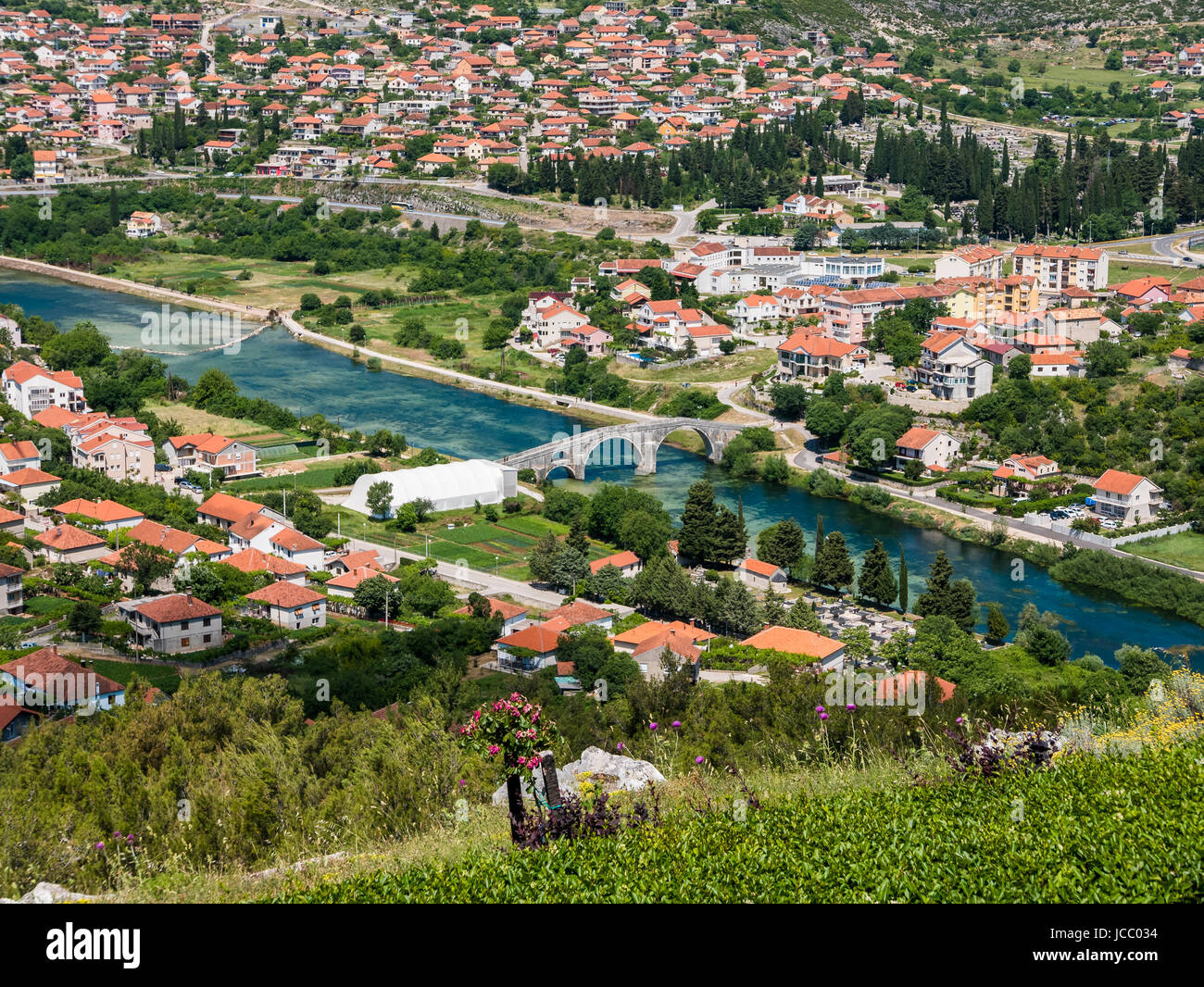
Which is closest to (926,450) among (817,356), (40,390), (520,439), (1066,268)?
(817,356)

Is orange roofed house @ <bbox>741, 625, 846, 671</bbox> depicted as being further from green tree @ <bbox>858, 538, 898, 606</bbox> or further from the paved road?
the paved road

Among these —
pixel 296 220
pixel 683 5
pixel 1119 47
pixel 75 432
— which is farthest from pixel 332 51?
pixel 75 432

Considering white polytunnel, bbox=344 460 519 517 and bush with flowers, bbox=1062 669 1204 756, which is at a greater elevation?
bush with flowers, bbox=1062 669 1204 756

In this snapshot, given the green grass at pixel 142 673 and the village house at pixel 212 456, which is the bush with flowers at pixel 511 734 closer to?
the green grass at pixel 142 673

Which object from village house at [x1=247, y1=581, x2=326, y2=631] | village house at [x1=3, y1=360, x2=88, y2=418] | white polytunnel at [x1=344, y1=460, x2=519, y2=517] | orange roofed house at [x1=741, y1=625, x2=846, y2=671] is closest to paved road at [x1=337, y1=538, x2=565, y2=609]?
white polytunnel at [x1=344, y1=460, x2=519, y2=517]

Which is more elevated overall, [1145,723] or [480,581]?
[1145,723]

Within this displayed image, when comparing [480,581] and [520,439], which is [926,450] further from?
[480,581]
